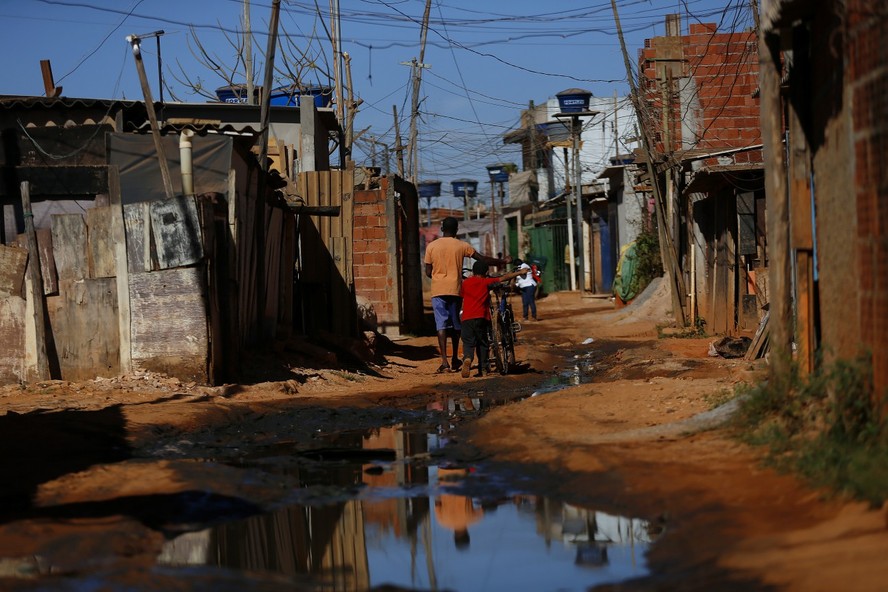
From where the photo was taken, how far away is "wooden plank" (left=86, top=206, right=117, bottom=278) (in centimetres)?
1068

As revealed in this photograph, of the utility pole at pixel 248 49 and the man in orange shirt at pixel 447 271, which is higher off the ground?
the utility pole at pixel 248 49

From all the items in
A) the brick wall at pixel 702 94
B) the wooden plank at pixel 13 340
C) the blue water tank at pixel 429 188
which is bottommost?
the wooden plank at pixel 13 340

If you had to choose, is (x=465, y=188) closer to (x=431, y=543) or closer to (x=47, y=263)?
(x=47, y=263)

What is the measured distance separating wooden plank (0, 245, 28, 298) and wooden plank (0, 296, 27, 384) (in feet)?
0.34

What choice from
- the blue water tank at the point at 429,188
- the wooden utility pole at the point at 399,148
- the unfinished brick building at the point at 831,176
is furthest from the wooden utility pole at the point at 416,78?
the blue water tank at the point at 429,188

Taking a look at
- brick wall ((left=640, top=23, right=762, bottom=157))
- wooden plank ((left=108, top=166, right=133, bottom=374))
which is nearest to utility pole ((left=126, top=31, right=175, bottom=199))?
wooden plank ((left=108, top=166, right=133, bottom=374))

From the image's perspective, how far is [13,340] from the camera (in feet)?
35.7

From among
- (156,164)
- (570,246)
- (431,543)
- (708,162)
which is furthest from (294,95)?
(431,543)

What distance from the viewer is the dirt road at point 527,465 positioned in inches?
169

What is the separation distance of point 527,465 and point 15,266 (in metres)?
6.54

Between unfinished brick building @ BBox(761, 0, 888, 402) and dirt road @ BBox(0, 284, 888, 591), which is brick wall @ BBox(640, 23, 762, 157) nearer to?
dirt road @ BBox(0, 284, 888, 591)

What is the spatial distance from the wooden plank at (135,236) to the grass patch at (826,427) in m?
6.32

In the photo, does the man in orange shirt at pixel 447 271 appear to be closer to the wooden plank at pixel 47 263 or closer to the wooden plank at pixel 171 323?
the wooden plank at pixel 171 323

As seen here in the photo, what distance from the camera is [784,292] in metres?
6.79
